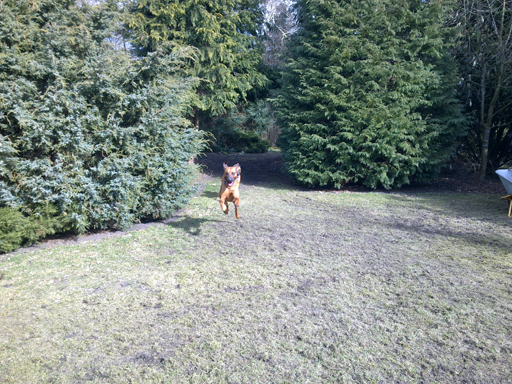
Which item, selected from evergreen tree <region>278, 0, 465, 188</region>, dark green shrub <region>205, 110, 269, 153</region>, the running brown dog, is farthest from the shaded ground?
dark green shrub <region>205, 110, 269, 153</region>

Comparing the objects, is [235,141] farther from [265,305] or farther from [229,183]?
[265,305]

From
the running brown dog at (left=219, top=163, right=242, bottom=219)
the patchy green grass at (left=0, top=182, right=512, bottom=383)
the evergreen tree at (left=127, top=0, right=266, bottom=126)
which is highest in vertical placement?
the evergreen tree at (left=127, top=0, right=266, bottom=126)

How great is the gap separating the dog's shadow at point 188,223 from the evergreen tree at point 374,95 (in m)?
4.20

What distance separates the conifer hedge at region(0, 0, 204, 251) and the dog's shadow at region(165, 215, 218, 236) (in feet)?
1.08

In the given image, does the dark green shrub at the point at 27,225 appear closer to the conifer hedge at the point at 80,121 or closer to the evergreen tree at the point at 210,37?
the conifer hedge at the point at 80,121

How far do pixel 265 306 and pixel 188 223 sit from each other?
12.6ft

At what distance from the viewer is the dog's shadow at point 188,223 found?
23.8ft

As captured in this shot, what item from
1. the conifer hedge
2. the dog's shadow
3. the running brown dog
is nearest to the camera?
the conifer hedge

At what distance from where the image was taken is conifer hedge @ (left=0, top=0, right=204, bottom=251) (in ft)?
19.8

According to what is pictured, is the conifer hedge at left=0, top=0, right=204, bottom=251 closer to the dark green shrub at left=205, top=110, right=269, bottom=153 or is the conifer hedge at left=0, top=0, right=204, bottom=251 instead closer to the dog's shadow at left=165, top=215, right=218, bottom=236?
the dog's shadow at left=165, top=215, right=218, bottom=236

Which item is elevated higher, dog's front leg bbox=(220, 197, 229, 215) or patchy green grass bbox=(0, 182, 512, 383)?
dog's front leg bbox=(220, 197, 229, 215)

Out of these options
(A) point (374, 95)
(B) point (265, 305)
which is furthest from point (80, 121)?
(A) point (374, 95)

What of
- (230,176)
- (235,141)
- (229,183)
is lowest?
(229,183)

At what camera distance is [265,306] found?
4.24 meters
